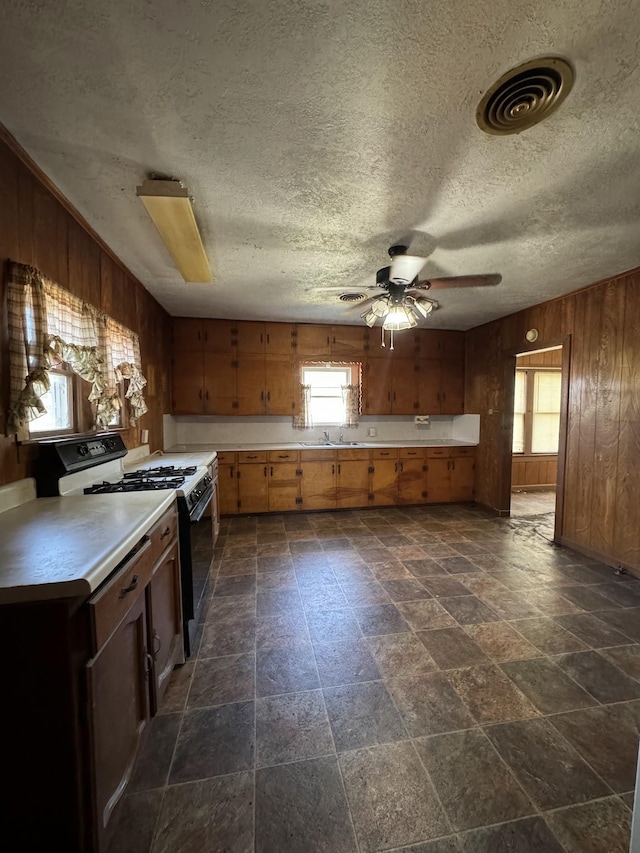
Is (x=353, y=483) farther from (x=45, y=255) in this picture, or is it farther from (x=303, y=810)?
(x=45, y=255)

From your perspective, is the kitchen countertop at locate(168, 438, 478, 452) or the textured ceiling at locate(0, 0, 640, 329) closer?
the textured ceiling at locate(0, 0, 640, 329)

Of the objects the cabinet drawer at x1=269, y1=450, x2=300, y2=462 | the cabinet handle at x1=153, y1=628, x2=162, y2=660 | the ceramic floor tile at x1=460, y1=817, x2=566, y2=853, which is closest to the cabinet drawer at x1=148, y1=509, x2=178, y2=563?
the cabinet handle at x1=153, y1=628, x2=162, y2=660

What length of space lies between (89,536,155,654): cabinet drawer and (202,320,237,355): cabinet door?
334cm

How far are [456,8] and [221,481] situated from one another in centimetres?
400

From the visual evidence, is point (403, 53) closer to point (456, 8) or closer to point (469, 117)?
point (456, 8)

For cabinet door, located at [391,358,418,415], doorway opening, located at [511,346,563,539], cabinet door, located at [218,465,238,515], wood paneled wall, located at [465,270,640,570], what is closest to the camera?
wood paneled wall, located at [465,270,640,570]

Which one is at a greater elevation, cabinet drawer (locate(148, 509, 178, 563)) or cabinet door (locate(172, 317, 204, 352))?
cabinet door (locate(172, 317, 204, 352))

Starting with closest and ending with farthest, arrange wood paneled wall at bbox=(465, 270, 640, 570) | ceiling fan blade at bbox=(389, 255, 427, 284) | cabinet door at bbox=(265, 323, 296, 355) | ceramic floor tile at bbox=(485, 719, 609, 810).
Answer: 1. ceramic floor tile at bbox=(485, 719, 609, 810)
2. ceiling fan blade at bbox=(389, 255, 427, 284)
3. wood paneled wall at bbox=(465, 270, 640, 570)
4. cabinet door at bbox=(265, 323, 296, 355)

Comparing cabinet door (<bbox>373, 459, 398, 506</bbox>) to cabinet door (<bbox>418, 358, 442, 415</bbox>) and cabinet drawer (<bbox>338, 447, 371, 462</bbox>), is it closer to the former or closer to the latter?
cabinet drawer (<bbox>338, 447, 371, 462</bbox>)

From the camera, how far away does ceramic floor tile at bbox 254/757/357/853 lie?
1063 millimetres

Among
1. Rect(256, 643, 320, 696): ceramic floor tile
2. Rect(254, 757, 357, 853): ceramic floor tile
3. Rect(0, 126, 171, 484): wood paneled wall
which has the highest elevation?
Rect(0, 126, 171, 484): wood paneled wall

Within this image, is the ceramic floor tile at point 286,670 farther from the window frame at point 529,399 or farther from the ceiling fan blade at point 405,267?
the window frame at point 529,399

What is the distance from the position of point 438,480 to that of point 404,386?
1402mm

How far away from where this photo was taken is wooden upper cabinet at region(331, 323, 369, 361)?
4.61 metres
